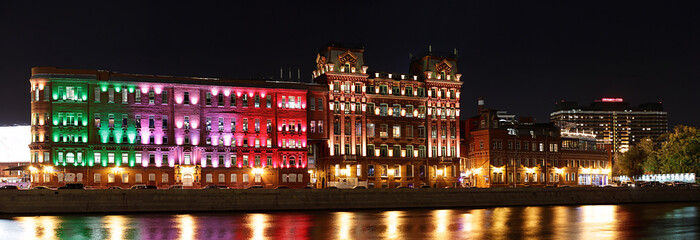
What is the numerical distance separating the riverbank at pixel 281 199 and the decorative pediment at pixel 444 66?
103 feet

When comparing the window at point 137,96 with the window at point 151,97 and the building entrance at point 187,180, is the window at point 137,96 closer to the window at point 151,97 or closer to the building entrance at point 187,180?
the window at point 151,97

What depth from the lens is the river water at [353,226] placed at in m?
51.8


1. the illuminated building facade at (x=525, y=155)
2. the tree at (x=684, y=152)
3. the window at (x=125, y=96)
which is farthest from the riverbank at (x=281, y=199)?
the window at (x=125, y=96)

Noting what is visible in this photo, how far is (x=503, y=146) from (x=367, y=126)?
2794cm

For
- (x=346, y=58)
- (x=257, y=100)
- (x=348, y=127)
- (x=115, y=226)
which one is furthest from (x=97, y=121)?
(x=115, y=226)

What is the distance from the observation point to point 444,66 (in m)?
122

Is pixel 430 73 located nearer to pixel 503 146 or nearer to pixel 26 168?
pixel 503 146

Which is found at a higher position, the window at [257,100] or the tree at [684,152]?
the window at [257,100]

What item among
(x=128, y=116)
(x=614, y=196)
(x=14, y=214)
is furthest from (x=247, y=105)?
(x=614, y=196)

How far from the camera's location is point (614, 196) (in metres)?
104

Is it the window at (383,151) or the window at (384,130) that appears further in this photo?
the window at (383,151)

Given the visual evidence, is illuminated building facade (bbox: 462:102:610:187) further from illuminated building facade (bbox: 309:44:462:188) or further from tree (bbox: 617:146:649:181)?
illuminated building facade (bbox: 309:44:462:188)

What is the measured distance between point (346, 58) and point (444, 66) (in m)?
18.5

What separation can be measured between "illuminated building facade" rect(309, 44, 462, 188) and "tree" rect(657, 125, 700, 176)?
35248 millimetres
